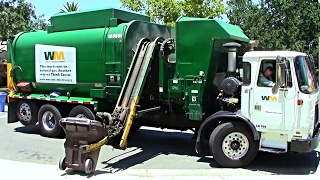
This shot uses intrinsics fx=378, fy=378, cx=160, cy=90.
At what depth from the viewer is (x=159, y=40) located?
30.8 ft

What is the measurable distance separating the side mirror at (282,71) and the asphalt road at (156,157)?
181 cm

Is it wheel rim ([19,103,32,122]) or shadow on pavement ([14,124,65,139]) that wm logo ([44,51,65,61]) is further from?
shadow on pavement ([14,124,65,139])

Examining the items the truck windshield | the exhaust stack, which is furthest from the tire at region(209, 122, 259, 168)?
the truck windshield

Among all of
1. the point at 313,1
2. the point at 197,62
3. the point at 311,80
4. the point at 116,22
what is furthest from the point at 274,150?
the point at 313,1

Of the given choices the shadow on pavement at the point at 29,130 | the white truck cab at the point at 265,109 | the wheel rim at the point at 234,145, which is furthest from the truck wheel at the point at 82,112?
the wheel rim at the point at 234,145

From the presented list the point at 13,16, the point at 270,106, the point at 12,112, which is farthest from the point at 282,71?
the point at 13,16

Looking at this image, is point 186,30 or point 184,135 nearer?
point 186,30

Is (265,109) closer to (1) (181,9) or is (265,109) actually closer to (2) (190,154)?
(2) (190,154)

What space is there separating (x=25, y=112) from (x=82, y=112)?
2549 millimetres

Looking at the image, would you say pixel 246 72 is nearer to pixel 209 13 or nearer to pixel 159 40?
pixel 159 40

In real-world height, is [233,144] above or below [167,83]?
below

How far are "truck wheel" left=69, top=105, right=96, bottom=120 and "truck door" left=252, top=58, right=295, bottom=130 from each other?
466 centimetres

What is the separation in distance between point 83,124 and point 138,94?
1.83m

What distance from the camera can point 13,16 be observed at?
26.0 metres
